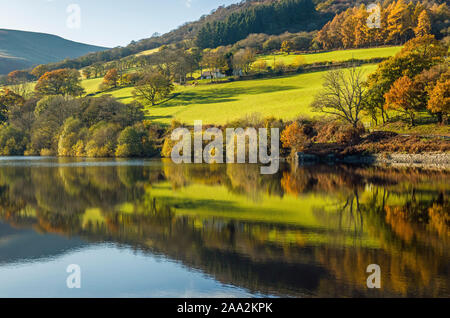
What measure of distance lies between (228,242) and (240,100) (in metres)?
71.9

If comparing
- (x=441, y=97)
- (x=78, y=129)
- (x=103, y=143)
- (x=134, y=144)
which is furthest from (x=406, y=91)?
(x=78, y=129)

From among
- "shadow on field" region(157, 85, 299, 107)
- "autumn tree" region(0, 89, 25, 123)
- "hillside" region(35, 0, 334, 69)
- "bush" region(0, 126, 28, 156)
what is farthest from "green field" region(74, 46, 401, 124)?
"hillside" region(35, 0, 334, 69)

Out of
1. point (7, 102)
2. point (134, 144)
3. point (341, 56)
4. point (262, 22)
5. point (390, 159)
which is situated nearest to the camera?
point (390, 159)

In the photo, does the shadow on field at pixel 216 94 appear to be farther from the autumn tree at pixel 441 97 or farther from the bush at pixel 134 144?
the autumn tree at pixel 441 97

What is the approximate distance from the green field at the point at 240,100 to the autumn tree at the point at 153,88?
319cm

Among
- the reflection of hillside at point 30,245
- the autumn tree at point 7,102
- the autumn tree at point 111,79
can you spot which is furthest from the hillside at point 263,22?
the reflection of hillside at point 30,245

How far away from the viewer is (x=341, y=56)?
9819cm

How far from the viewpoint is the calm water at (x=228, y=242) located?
8.51 meters

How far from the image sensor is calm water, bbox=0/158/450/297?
335 inches

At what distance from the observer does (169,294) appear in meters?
8.14

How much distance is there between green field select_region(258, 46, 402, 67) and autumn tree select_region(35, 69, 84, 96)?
184 feet

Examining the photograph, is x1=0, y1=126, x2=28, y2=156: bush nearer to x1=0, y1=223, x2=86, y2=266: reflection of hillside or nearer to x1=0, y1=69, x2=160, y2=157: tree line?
x1=0, y1=69, x2=160, y2=157: tree line

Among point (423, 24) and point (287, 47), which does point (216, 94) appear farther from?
point (423, 24)
